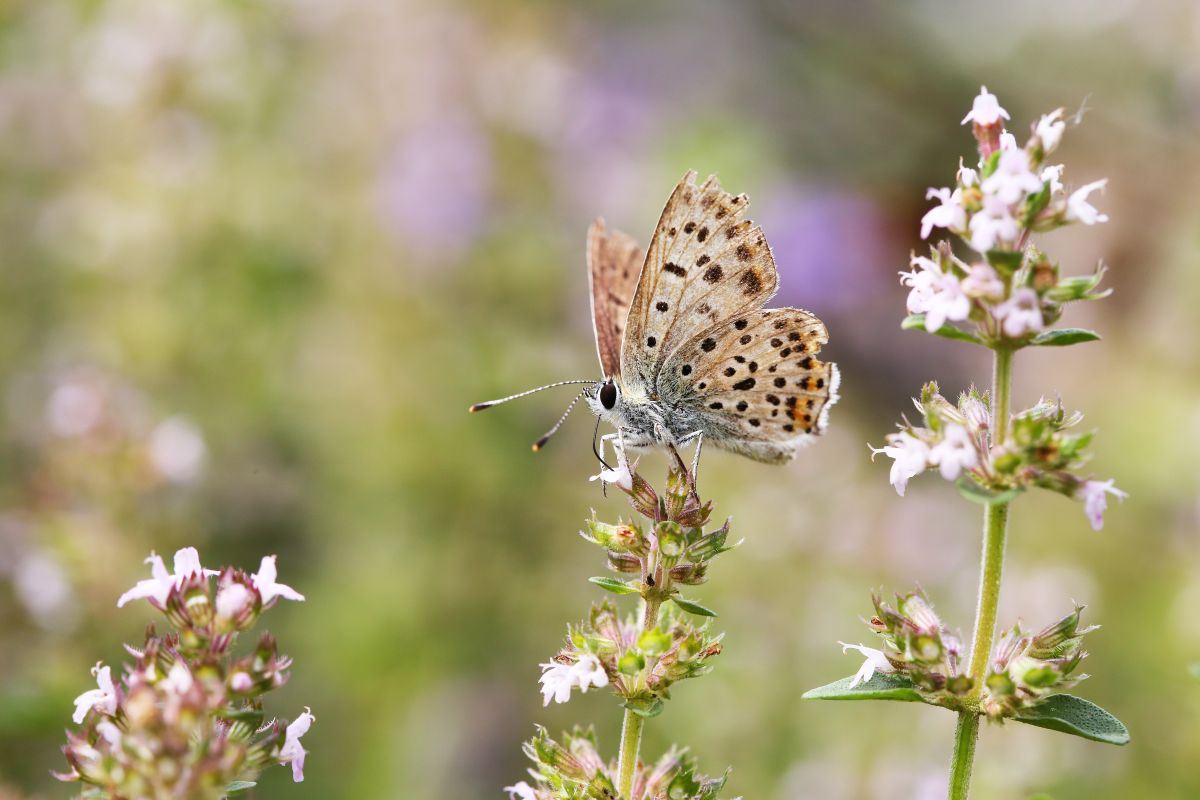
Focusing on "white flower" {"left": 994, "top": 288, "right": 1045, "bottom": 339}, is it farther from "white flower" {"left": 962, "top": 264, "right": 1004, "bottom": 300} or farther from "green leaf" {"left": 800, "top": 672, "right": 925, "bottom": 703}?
"green leaf" {"left": 800, "top": 672, "right": 925, "bottom": 703}

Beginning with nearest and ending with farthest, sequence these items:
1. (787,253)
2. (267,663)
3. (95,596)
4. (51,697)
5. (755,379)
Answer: (267,663) < (755,379) < (51,697) < (95,596) < (787,253)

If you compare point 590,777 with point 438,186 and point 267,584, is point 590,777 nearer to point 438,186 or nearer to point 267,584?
point 267,584

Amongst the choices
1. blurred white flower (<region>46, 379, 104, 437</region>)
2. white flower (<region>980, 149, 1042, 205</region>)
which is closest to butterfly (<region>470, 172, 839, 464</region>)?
white flower (<region>980, 149, 1042, 205</region>)

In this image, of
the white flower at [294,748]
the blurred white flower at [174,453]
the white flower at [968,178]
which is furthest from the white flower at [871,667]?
the blurred white flower at [174,453]

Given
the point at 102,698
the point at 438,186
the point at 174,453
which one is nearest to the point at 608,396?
the point at 102,698

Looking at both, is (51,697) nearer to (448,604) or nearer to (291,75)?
(448,604)

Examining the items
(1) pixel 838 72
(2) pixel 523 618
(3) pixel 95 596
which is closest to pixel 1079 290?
(3) pixel 95 596

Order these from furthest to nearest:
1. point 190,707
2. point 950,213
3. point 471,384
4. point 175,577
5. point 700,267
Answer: point 471,384 < point 700,267 < point 175,577 < point 950,213 < point 190,707
